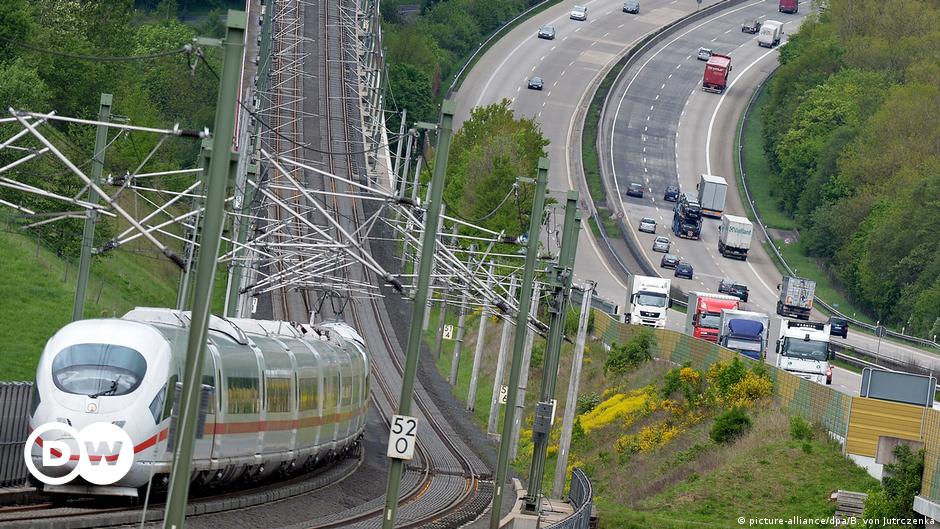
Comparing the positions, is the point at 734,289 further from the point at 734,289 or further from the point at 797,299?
the point at 797,299

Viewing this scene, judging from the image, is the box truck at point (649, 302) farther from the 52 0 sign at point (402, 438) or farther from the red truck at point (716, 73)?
the red truck at point (716, 73)

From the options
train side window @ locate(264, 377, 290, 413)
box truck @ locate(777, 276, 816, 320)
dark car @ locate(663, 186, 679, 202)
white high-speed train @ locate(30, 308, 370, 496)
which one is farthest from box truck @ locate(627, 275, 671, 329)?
train side window @ locate(264, 377, 290, 413)

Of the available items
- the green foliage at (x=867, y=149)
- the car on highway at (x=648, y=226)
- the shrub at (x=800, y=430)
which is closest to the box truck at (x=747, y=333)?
the green foliage at (x=867, y=149)

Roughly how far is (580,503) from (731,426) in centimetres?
1623

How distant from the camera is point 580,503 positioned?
41.5 meters

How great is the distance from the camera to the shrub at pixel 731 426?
56438mm

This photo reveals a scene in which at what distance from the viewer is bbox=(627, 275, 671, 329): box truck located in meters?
96.4

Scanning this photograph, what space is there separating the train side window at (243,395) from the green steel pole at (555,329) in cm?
864

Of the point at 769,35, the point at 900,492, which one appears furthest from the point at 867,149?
the point at 900,492

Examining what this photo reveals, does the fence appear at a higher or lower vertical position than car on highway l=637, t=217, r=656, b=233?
lower

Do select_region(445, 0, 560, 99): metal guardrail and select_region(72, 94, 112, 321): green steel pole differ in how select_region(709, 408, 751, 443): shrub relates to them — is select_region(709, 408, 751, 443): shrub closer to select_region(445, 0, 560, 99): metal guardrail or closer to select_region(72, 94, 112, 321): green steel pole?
select_region(72, 94, 112, 321): green steel pole

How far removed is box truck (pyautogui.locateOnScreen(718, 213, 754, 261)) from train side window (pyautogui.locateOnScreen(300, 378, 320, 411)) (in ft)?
288

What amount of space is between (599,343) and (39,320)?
30636 millimetres

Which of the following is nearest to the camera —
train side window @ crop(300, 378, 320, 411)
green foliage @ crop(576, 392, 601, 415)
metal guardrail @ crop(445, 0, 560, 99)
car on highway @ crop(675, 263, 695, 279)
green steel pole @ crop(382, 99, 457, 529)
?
green steel pole @ crop(382, 99, 457, 529)
